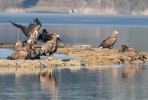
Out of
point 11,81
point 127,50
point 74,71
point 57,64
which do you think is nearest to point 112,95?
point 11,81

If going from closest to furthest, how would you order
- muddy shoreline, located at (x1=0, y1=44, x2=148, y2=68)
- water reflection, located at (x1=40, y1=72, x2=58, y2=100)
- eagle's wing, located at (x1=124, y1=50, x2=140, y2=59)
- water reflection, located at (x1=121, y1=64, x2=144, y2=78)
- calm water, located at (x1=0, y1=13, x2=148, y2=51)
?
water reflection, located at (x1=40, y1=72, x2=58, y2=100) → water reflection, located at (x1=121, y1=64, x2=144, y2=78) → muddy shoreline, located at (x1=0, y1=44, x2=148, y2=68) → eagle's wing, located at (x1=124, y1=50, x2=140, y2=59) → calm water, located at (x1=0, y1=13, x2=148, y2=51)

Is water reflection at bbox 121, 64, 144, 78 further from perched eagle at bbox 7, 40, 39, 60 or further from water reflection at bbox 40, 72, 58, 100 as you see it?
perched eagle at bbox 7, 40, 39, 60

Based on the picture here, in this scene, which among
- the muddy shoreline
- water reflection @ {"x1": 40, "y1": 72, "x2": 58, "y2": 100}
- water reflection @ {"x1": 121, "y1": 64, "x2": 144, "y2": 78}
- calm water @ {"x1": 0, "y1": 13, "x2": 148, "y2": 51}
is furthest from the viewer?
calm water @ {"x1": 0, "y1": 13, "x2": 148, "y2": 51}

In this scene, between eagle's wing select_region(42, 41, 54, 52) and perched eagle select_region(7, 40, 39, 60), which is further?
eagle's wing select_region(42, 41, 54, 52)

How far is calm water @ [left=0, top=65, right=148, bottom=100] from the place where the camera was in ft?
58.9

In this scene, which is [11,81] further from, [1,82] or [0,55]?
[0,55]

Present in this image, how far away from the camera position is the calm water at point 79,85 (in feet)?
58.9

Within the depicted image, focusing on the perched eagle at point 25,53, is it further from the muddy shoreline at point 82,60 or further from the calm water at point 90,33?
the calm water at point 90,33

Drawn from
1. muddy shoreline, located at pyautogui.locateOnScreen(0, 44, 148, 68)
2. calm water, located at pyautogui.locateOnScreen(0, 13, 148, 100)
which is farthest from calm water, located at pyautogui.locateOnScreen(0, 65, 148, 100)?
muddy shoreline, located at pyautogui.locateOnScreen(0, 44, 148, 68)

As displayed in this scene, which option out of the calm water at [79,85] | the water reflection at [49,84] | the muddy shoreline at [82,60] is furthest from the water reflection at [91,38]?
the water reflection at [49,84]

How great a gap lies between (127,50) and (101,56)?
1027mm

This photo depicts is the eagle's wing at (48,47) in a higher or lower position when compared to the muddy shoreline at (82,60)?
higher

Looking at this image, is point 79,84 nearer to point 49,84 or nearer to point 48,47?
point 49,84

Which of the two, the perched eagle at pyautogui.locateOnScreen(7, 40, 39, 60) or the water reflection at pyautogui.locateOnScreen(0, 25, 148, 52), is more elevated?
the water reflection at pyautogui.locateOnScreen(0, 25, 148, 52)
